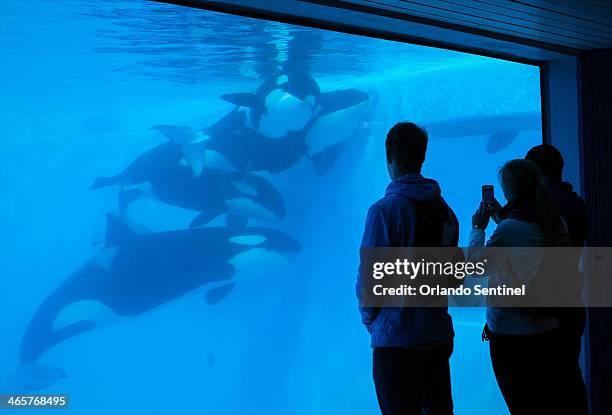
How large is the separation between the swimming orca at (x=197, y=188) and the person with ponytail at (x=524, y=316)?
10.9 meters

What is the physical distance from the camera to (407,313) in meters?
2.48

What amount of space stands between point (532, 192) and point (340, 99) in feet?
51.6

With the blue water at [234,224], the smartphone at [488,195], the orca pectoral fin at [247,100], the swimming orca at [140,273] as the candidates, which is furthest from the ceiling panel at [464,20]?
the swimming orca at [140,273]

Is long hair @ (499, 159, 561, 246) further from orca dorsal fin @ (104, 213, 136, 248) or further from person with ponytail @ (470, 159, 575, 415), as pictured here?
orca dorsal fin @ (104, 213, 136, 248)

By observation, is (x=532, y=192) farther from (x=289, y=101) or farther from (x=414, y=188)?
(x=289, y=101)

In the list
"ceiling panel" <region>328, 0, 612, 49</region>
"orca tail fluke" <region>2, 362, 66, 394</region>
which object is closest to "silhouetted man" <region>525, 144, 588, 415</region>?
"ceiling panel" <region>328, 0, 612, 49</region>

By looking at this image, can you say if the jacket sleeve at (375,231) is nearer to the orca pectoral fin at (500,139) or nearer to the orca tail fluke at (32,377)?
the orca tail fluke at (32,377)

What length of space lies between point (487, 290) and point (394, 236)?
0.84m

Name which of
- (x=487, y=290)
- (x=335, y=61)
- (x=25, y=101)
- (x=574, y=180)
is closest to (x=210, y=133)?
(x=25, y=101)

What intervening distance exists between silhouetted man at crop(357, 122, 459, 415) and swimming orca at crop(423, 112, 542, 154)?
20697 millimetres

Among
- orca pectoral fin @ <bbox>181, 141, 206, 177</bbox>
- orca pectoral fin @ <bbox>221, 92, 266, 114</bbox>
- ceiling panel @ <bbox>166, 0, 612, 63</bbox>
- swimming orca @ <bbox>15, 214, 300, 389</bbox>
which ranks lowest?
swimming orca @ <bbox>15, 214, 300, 389</bbox>

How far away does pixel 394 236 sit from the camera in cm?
244

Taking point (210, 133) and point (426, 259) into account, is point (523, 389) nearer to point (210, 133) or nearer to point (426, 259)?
point (426, 259)

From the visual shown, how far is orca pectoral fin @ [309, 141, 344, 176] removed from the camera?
2912cm
